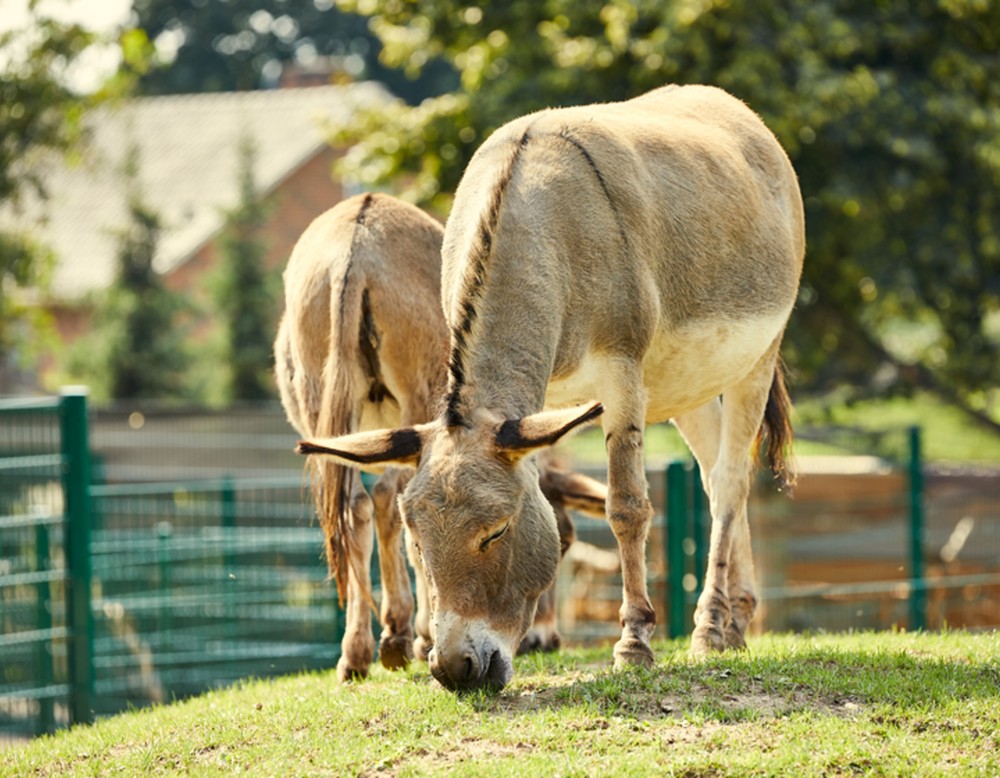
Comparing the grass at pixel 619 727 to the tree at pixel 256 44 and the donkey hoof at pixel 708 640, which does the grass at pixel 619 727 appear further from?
the tree at pixel 256 44

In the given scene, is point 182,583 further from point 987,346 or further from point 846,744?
point 987,346

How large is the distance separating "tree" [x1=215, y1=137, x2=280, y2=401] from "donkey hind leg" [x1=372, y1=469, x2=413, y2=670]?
1945cm

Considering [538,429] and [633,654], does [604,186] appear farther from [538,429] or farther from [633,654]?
[633,654]

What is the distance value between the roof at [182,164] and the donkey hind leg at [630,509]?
102 feet

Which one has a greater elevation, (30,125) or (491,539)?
(30,125)

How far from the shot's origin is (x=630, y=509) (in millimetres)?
6676

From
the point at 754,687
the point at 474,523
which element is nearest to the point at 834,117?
the point at 754,687

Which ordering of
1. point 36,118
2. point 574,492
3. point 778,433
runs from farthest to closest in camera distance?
point 36,118 → point 574,492 → point 778,433

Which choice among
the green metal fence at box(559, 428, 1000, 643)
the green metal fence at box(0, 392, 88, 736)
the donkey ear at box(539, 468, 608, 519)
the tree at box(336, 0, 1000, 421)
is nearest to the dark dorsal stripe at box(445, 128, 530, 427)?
the donkey ear at box(539, 468, 608, 519)

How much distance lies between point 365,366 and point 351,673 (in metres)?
1.50

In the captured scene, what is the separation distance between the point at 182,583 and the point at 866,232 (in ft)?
28.9

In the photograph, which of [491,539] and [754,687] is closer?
[491,539]

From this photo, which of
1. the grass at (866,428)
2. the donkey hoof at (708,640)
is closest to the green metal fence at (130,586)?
the donkey hoof at (708,640)

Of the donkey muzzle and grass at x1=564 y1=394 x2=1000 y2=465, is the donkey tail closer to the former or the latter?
grass at x1=564 y1=394 x2=1000 y2=465
